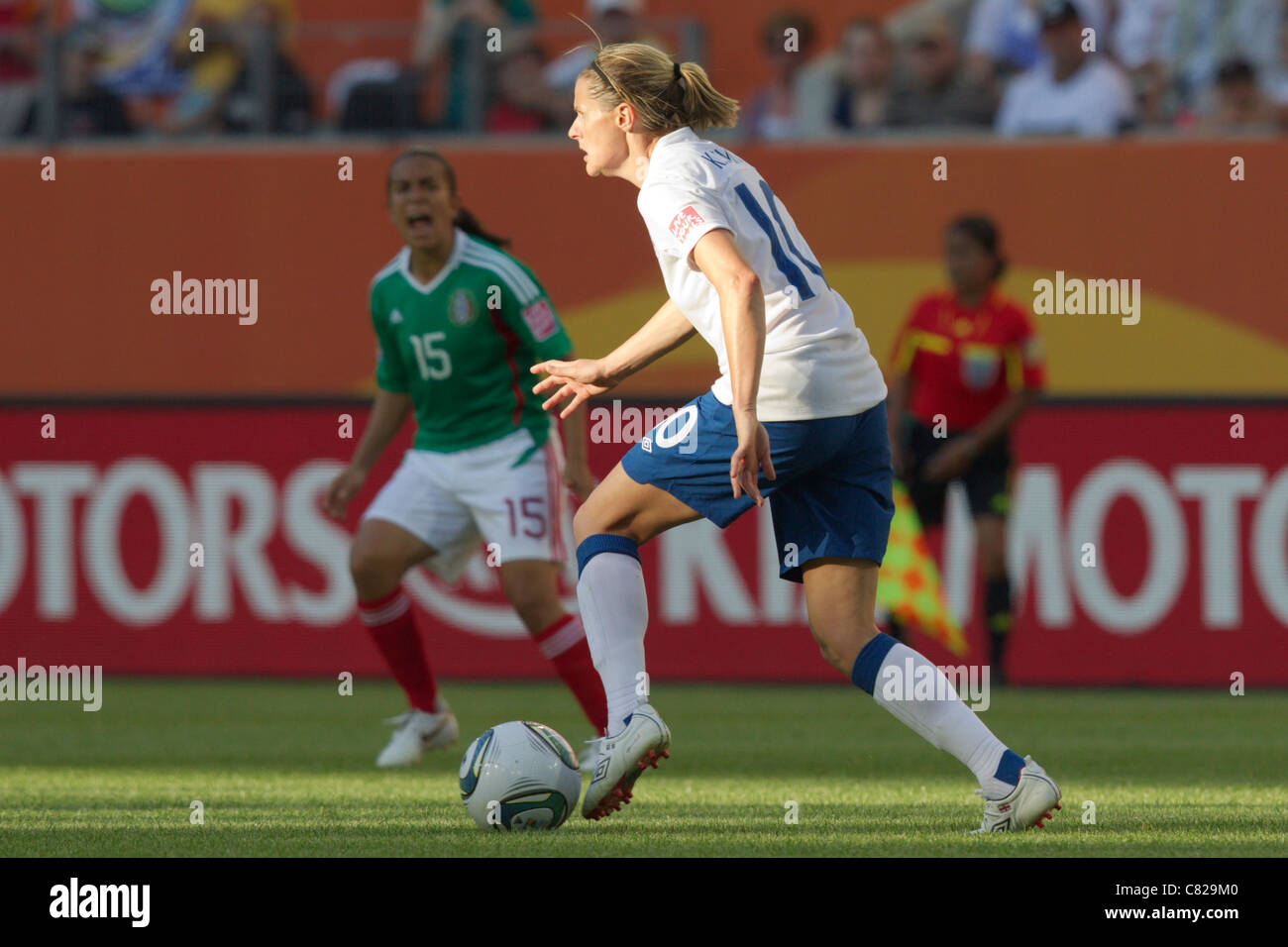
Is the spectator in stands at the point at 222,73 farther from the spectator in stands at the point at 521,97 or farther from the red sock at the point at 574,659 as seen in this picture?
the red sock at the point at 574,659

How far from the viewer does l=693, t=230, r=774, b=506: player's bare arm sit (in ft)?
17.4

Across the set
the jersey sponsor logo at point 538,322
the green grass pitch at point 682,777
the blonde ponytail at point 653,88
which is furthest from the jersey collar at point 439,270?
the blonde ponytail at point 653,88

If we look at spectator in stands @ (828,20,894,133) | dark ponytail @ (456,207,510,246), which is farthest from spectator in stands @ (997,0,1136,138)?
dark ponytail @ (456,207,510,246)

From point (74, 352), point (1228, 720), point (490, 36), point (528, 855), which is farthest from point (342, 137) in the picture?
point (528, 855)

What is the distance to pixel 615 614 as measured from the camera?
5.88 metres

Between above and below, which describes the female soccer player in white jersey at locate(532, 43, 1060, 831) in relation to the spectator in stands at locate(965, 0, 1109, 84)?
below

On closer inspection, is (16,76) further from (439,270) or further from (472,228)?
(439,270)

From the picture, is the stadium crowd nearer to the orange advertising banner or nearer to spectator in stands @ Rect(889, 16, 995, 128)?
spectator in stands @ Rect(889, 16, 995, 128)

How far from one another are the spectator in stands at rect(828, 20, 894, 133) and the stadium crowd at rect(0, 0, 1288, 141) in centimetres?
1

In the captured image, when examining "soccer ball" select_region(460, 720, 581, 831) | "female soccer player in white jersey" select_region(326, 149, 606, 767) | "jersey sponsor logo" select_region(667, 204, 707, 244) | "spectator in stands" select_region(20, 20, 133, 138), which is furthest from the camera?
"spectator in stands" select_region(20, 20, 133, 138)

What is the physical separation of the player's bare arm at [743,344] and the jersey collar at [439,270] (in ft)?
9.38

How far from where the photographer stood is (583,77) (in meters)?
5.87

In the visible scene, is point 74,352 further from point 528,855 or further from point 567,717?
point 528,855

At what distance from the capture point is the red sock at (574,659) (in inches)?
305
